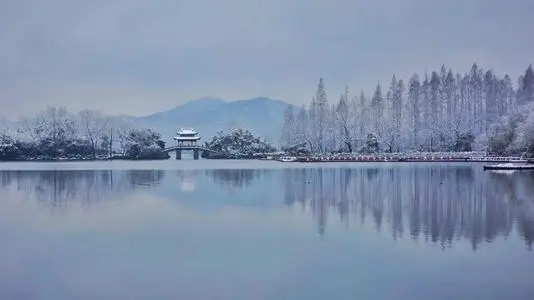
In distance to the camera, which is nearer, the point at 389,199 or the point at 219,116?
the point at 389,199

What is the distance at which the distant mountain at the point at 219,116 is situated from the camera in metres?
91.1

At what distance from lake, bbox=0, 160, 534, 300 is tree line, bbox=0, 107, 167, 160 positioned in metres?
21.8

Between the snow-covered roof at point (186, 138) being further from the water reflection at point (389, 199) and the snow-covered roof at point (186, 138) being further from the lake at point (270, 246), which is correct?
the lake at point (270, 246)

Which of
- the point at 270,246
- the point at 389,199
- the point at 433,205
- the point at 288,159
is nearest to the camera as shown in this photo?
the point at 270,246

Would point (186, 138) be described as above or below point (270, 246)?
above

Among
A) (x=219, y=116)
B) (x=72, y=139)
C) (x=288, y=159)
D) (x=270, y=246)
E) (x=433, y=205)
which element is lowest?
(x=270, y=246)

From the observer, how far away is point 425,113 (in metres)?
29.8

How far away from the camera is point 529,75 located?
91.1ft

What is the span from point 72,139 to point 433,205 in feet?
87.0

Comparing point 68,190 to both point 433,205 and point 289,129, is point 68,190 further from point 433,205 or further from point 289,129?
point 289,129

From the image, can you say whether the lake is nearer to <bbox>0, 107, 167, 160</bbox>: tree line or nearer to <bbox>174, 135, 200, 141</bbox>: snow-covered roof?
<bbox>0, 107, 167, 160</bbox>: tree line

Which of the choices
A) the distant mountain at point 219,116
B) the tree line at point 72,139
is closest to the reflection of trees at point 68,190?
the tree line at point 72,139

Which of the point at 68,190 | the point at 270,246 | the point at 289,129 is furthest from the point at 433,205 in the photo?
the point at 289,129

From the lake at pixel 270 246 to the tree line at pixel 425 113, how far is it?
19.0 metres
